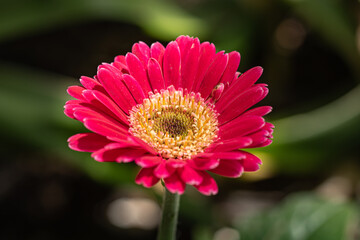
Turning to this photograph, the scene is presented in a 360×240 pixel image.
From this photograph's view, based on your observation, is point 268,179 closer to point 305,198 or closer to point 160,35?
point 305,198

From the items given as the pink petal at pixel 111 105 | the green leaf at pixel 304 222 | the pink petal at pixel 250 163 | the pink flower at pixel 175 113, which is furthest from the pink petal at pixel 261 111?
the green leaf at pixel 304 222

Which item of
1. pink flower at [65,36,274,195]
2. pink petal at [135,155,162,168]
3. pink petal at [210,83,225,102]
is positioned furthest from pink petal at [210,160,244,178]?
pink petal at [210,83,225,102]

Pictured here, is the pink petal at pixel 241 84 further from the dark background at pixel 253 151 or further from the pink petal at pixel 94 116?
the dark background at pixel 253 151

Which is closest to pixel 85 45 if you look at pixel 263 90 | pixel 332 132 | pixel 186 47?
pixel 332 132

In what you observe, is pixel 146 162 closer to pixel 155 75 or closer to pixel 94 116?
pixel 94 116

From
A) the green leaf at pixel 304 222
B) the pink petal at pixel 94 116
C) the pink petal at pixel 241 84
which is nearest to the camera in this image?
the pink petal at pixel 94 116

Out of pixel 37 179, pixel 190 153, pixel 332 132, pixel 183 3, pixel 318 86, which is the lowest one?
pixel 190 153
